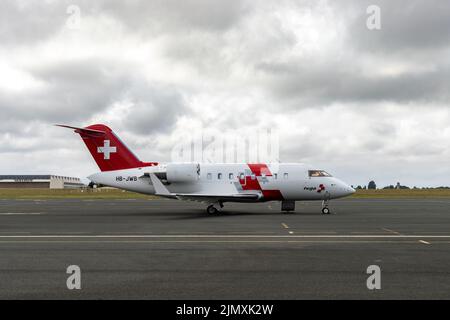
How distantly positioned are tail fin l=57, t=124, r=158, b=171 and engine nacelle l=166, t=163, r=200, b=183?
95.2 inches

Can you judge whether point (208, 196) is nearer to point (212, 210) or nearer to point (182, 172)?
point (212, 210)

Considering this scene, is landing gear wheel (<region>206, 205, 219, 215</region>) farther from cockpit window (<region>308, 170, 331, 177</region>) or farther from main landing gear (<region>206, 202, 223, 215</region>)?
cockpit window (<region>308, 170, 331, 177</region>)

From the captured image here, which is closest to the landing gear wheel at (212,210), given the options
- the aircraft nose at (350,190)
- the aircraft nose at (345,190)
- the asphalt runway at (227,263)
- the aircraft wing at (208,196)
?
the aircraft wing at (208,196)

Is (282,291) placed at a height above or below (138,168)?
below

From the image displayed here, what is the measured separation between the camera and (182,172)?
29938 millimetres

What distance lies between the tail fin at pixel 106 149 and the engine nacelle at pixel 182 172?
95.2 inches

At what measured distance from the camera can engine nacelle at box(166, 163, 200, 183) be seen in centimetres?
2986

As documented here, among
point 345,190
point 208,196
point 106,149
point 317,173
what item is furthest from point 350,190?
point 106,149

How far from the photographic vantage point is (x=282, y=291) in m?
8.19

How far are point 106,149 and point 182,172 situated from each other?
19.2 feet
